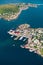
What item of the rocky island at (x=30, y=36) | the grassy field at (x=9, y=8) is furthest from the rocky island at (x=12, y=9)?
the rocky island at (x=30, y=36)

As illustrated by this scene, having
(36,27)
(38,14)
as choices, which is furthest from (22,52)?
(38,14)

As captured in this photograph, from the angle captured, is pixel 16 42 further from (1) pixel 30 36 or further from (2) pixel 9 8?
(2) pixel 9 8

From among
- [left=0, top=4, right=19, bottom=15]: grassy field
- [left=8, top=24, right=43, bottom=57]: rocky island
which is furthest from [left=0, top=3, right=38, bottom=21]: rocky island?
[left=8, top=24, right=43, bottom=57]: rocky island

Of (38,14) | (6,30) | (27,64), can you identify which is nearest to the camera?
(27,64)

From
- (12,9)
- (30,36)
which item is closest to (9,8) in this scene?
(12,9)

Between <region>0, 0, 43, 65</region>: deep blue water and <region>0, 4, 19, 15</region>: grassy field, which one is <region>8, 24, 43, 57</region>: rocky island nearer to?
<region>0, 0, 43, 65</region>: deep blue water

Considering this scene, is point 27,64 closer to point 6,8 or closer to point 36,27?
point 36,27
